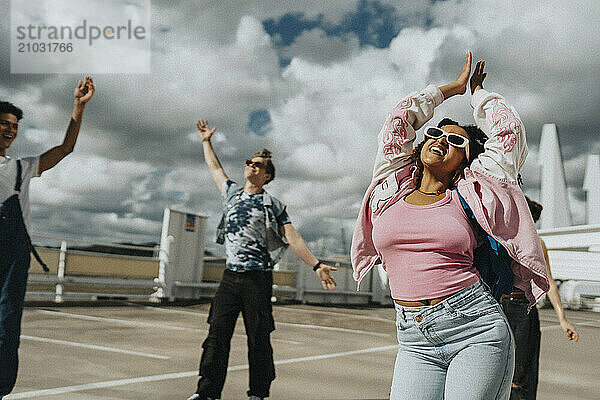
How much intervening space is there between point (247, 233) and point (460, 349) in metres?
2.60

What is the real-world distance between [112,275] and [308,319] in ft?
15.9

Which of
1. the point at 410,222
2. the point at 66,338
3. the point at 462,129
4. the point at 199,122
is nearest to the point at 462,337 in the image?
the point at 410,222

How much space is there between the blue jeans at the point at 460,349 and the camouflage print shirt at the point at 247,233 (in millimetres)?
2385

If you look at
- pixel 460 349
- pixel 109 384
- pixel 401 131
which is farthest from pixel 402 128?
pixel 109 384

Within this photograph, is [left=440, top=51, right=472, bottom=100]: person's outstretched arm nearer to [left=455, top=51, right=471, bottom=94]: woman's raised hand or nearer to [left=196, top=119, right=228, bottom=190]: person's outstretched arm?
[left=455, top=51, right=471, bottom=94]: woman's raised hand

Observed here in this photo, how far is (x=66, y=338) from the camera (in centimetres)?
730

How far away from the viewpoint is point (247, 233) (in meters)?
4.52

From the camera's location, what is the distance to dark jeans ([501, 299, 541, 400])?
13.6 ft

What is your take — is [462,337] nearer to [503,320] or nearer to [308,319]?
[503,320]

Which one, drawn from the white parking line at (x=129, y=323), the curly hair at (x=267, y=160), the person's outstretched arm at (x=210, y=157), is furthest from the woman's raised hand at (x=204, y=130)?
the white parking line at (x=129, y=323)

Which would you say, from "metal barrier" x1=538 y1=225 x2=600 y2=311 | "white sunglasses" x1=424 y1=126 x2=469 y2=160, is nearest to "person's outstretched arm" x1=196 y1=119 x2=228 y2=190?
"white sunglasses" x1=424 y1=126 x2=469 y2=160

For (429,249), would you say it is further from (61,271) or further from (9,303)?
(61,271)

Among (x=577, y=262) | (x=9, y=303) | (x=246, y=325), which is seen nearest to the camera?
(x=9, y=303)

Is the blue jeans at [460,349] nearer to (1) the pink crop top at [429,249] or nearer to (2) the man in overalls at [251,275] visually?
(1) the pink crop top at [429,249]
